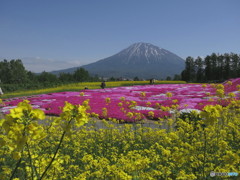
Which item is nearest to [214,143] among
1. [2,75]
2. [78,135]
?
[78,135]

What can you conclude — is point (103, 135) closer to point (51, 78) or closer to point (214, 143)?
point (214, 143)

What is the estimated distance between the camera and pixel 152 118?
13.4 metres

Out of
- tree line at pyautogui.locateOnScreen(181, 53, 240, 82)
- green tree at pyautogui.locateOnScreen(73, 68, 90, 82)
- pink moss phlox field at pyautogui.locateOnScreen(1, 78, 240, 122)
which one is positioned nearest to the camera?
pink moss phlox field at pyautogui.locateOnScreen(1, 78, 240, 122)

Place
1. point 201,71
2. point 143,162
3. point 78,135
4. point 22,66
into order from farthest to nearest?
point 22,66 < point 201,71 < point 78,135 < point 143,162

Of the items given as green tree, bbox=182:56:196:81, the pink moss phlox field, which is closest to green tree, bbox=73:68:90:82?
green tree, bbox=182:56:196:81

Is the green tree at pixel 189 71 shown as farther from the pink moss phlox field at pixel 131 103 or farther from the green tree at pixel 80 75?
the pink moss phlox field at pixel 131 103

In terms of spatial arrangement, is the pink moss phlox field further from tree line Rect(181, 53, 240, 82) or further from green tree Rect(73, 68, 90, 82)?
green tree Rect(73, 68, 90, 82)

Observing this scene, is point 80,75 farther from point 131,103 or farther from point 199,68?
point 131,103

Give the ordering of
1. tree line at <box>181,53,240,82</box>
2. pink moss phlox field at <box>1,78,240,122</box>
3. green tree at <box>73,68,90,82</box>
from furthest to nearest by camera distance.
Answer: green tree at <box>73,68,90,82</box>, tree line at <box>181,53,240,82</box>, pink moss phlox field at <box>1,78,240,122</box>

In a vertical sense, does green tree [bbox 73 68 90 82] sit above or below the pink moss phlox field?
above

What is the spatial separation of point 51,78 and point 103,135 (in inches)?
3912

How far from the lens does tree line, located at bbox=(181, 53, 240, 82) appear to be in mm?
78744

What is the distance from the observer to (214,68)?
81938 millimetres

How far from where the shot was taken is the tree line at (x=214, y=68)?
258 ft
